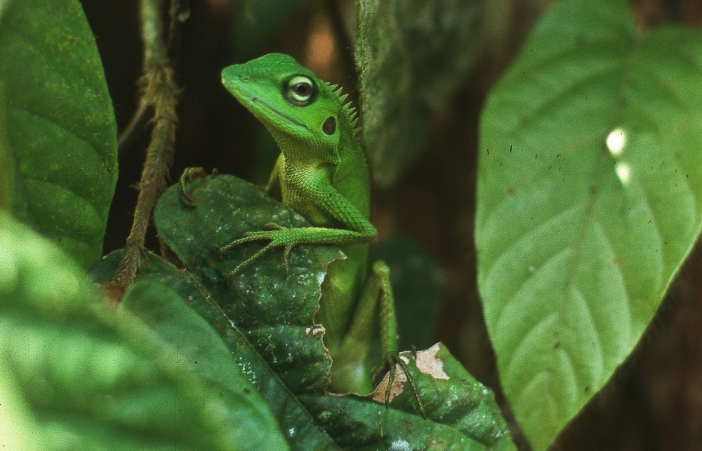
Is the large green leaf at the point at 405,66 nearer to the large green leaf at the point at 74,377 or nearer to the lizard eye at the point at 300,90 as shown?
the lizard eye at the point at 300,90

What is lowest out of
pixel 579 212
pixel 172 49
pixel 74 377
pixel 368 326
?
pixel 368 326

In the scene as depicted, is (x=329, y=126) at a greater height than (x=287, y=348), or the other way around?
(x=329, y=126)

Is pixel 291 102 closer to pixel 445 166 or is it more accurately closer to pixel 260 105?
pixel 260 105

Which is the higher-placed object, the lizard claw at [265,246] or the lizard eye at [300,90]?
the lizard eye at [300,90]

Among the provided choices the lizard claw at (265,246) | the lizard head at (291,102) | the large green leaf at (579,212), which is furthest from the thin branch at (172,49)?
the large green leaf at (579,212)

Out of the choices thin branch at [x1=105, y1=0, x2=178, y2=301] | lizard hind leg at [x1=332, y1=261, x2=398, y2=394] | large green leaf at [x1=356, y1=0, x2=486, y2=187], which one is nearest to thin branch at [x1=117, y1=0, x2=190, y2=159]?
thin branch at [x1=105, y1=0, x2=178, y2=301]

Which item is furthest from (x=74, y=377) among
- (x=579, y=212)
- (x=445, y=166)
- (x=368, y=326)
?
(x=445, y=166)

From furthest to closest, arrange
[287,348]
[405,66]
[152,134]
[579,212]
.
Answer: [405,66]
[579,212]
[152,134]
[287,348]
